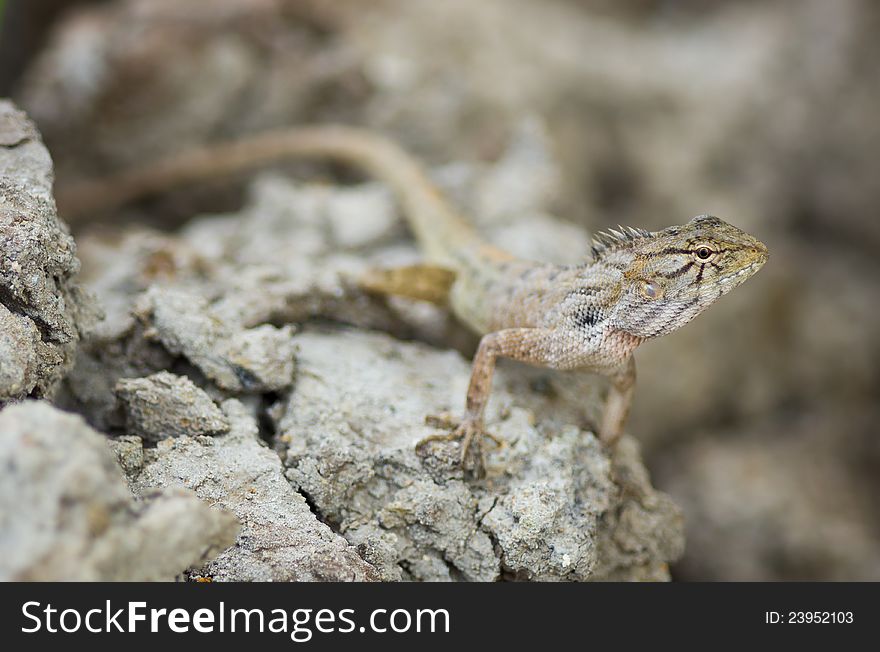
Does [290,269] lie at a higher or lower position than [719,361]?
lower

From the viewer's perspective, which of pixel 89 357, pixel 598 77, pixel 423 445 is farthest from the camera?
pixel 598 77

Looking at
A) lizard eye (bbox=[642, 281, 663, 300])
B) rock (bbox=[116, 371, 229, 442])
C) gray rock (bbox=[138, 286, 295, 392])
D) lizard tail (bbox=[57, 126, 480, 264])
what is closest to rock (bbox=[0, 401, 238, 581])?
rock (bbox=[116, 371, 229, 442])

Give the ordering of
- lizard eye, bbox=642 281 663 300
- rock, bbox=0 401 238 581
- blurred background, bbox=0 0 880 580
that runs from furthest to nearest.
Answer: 1. blurred background, bbox=0 0 880 580
2. lizard eye, bbox=642 281 663 300
3. rock, bbox=0 401 238 581

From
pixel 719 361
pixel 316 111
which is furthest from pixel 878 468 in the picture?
pixel 316 111

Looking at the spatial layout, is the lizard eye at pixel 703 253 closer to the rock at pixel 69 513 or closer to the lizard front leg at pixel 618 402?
the lizard front leg at pixel 618 402

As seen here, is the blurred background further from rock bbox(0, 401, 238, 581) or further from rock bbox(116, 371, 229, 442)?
rock bbox(0, 401, 238, 581)

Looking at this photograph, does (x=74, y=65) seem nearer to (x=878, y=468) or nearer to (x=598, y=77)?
(x=598, y=77)

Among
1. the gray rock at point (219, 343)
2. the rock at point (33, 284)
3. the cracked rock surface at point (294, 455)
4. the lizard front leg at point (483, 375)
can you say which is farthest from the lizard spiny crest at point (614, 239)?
the rock at point (33, 284)
